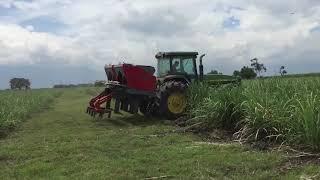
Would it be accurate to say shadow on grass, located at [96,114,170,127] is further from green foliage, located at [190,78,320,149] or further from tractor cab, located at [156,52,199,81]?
green foliage, located at [190,78,320,149]

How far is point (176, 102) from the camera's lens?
1945 cm

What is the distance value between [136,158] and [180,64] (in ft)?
34.2

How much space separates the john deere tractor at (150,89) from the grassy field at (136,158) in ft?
12.7

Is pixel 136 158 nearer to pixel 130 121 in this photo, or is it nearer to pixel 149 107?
pixel 130 121

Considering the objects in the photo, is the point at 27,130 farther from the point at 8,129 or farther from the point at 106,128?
the point at 106,128

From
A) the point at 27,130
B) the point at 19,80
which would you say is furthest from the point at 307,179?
the point at 19,80

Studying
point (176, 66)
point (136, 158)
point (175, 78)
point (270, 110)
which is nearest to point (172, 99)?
point (175, 78)

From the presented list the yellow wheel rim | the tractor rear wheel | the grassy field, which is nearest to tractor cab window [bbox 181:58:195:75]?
the tractor rear wheel

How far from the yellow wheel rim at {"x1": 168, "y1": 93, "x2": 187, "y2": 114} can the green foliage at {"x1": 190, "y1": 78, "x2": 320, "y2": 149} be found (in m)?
2.30

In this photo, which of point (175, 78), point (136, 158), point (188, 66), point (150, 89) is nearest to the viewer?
point (136, 158)

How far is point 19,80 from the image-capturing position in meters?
120

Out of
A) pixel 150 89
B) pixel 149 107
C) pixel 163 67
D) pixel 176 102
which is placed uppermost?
pixel 163 67

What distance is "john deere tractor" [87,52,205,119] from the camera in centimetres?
1925

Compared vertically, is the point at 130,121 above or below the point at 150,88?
below
